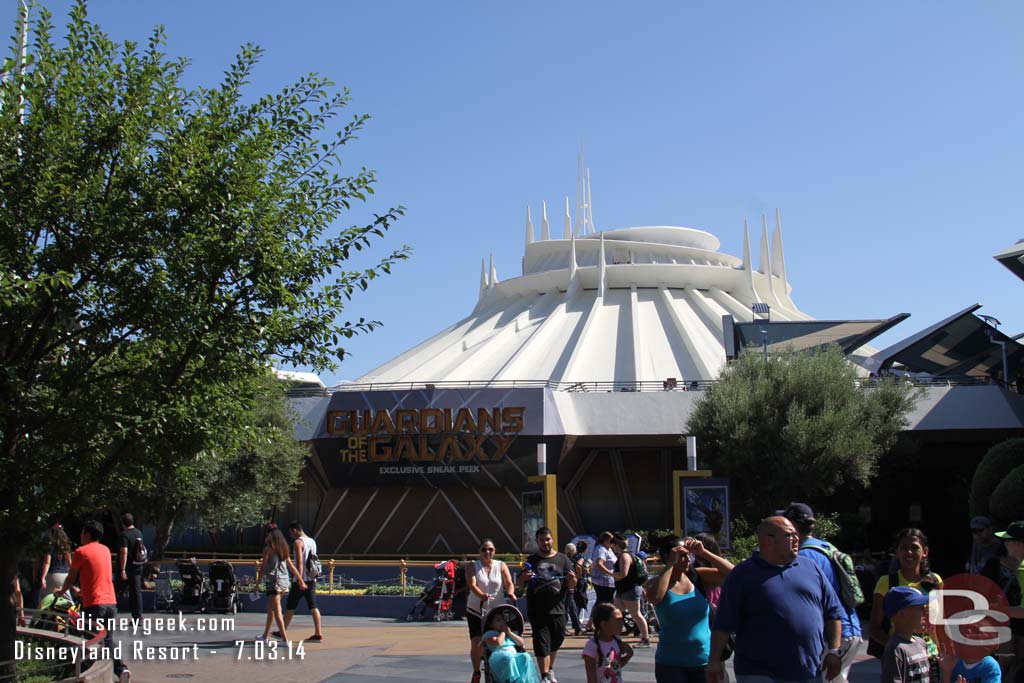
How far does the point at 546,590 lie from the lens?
9.89 metres

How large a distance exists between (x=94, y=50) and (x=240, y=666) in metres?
6.57

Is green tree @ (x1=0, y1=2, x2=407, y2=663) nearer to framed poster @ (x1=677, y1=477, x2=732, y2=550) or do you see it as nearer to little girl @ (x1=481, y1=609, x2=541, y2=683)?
little girl @ (x1=481, y1=609, x2=541, y2=683)

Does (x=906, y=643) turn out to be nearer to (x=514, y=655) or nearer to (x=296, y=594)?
(x=514, y=655)

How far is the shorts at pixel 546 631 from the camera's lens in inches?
380

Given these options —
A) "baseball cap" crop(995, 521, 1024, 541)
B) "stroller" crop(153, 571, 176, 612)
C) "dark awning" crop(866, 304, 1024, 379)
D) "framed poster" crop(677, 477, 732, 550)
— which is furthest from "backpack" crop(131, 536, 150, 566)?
"dark awning" crop(866, 304, 1024, 379)

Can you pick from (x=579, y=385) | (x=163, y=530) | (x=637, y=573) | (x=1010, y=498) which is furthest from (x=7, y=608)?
(x=579, y=385)

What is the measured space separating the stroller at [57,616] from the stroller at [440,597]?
21.9ft

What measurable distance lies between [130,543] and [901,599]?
1100 centimetres

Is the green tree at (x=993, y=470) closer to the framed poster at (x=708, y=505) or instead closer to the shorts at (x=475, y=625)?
the framed poster at (x=708, y=505)

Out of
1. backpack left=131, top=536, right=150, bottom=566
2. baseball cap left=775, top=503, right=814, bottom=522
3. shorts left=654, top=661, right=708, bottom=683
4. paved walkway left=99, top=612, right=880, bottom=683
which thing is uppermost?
baseball cap left=775, top=503, right=814, bottom=522

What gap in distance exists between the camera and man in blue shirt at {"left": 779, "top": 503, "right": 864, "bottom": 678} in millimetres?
6387

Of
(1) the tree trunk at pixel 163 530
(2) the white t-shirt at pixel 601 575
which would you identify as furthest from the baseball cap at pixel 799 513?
(1) the tree trunk at pixel 163 530

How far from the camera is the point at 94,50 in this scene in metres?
9.73

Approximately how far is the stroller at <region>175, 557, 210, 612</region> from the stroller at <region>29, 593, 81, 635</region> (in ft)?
19.7
